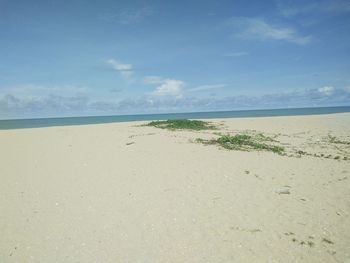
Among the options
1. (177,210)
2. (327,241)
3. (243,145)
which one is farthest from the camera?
(243,145)

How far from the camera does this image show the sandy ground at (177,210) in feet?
17.1

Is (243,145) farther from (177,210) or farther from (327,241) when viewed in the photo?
(327,241)

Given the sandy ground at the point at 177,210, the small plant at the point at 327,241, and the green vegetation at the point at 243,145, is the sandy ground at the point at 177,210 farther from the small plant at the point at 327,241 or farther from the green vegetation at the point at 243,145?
the green vegetation at the point at 243,145

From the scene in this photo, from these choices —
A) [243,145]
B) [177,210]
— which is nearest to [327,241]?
[177,210]

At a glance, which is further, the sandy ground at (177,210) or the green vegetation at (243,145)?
the green vegetation at (243,145)

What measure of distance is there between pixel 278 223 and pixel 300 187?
111 inches

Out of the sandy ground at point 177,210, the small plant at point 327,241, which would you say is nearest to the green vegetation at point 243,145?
the sandy ground at point 177,210

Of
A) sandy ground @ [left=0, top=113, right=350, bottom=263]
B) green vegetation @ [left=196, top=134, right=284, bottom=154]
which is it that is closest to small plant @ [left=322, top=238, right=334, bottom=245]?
sandy ground @ [left=0, top=113, right=350, bottom=263]

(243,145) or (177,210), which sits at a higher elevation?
(243,145)

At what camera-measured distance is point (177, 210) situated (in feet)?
22.8

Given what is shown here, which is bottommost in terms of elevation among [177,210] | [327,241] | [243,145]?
[327,241]

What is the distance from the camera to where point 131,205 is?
732 cm

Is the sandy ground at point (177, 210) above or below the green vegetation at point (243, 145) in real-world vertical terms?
below

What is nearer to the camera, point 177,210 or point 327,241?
point 327,241
